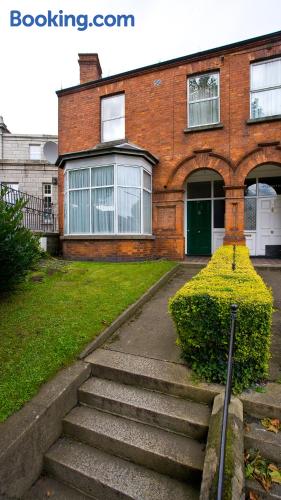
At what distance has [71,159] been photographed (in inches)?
434

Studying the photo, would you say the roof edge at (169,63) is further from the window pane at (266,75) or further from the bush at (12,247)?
the bush at (12,247)

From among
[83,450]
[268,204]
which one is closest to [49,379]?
[83,450]

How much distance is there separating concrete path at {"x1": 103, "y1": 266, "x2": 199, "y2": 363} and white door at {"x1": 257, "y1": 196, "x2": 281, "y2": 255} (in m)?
7.16

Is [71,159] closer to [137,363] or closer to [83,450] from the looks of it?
[137,363]

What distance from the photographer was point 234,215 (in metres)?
10.5

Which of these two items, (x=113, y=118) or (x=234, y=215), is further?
A: (x=113, y=118)

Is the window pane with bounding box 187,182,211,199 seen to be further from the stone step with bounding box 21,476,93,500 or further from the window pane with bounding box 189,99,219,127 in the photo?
the stone step with bounding box 21,476,93,500

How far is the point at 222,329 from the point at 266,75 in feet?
34.6

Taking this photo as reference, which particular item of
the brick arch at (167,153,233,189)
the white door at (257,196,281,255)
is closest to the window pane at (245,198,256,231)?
the white door at (257,196,281,255)

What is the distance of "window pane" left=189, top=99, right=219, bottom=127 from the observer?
10891mm

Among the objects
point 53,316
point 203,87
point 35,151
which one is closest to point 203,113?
point 203,87

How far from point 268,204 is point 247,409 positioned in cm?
1025

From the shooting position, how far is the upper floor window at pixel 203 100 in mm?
10883

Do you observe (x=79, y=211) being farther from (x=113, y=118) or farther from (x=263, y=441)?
(x=263, y=441)
